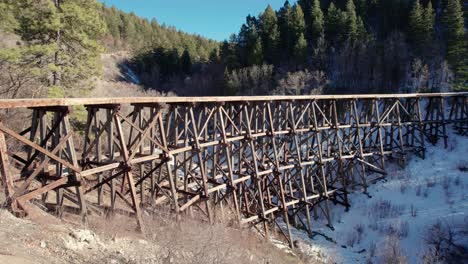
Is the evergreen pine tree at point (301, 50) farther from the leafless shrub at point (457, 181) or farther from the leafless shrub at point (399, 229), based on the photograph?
the leafless shrub at point (399, 229)

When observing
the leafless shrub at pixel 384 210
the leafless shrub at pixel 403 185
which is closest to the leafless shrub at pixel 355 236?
the leafless shrub at pixel 384 210

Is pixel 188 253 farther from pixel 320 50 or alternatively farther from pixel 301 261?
pixel 320 50

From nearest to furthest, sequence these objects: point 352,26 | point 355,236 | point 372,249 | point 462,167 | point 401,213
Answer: point 372,249
point 355,236
point 401,213
point 462,167
point 352,26

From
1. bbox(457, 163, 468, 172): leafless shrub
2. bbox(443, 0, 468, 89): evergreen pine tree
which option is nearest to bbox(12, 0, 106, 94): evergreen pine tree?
bbox(457, 163, 468, 172): leafless shrub

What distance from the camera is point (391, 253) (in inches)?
376

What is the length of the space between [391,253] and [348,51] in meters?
26.8

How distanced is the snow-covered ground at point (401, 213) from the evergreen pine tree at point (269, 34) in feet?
83.9

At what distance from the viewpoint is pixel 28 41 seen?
11156 millimetres

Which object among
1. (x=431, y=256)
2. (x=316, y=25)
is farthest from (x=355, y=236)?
(x=316, y=25)

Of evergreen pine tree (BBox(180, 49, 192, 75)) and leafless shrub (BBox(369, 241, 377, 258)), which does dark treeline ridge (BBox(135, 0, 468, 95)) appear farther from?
leafless shrub (BBox(369, 241, 377, 258))

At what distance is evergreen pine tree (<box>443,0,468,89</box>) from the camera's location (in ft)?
84.2

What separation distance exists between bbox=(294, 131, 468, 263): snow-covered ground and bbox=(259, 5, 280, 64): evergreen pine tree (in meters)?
25.6

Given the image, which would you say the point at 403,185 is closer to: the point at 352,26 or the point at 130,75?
the point at 352,26

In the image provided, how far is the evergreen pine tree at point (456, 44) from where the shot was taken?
2567 cm
